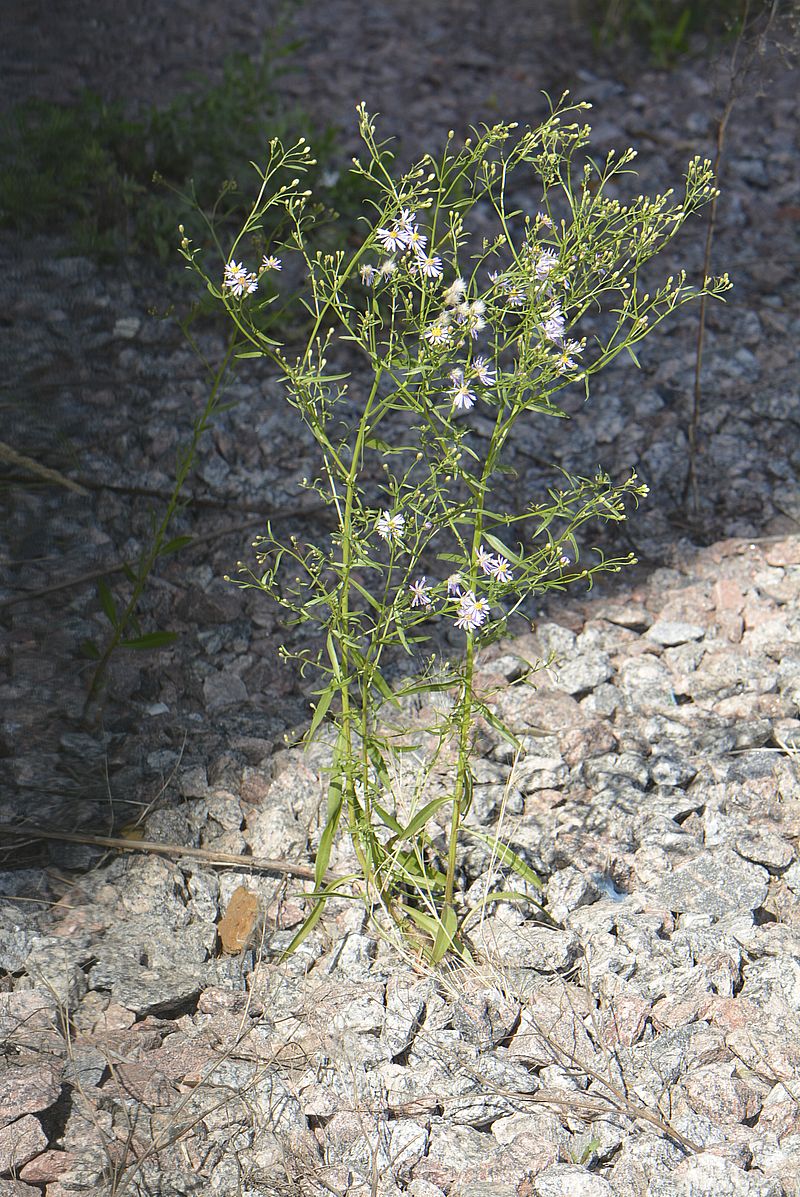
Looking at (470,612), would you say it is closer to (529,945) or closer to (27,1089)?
(529,945)

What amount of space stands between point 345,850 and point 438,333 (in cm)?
97

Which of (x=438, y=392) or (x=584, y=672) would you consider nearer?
(x=438, y=392)

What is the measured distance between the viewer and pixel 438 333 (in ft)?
5.08

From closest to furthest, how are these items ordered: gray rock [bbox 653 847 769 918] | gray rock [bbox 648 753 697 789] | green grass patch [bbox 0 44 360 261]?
gray rock [bbox 653 847 769 918] → gray rock [bbox 648 753 697 789] → green grass patch [bbox 0 44 360 261]

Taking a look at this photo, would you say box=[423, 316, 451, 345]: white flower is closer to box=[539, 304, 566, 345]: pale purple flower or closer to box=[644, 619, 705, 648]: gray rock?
box=[539, 304, 566, 345]: pale purple flower

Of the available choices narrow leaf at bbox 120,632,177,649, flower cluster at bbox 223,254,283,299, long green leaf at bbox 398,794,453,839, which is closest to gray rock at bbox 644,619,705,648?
→ long green leaf at bbox 398,794,453,839

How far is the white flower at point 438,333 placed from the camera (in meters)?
1.55

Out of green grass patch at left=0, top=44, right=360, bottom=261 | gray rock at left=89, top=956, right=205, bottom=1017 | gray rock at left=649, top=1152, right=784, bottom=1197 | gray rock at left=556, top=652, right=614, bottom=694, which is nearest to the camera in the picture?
gray rock at left=649, top=1152, right=784, bottom=1197

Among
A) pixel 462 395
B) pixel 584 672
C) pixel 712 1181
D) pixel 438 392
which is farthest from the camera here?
pixel 584 672

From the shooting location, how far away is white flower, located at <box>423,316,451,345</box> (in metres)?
1.55

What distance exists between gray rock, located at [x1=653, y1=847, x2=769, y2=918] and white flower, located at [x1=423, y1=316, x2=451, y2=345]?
1.01 metres

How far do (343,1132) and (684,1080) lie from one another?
497mm

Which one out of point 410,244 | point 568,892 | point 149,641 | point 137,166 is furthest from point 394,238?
point 137,166

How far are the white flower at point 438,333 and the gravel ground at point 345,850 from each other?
93 cm
